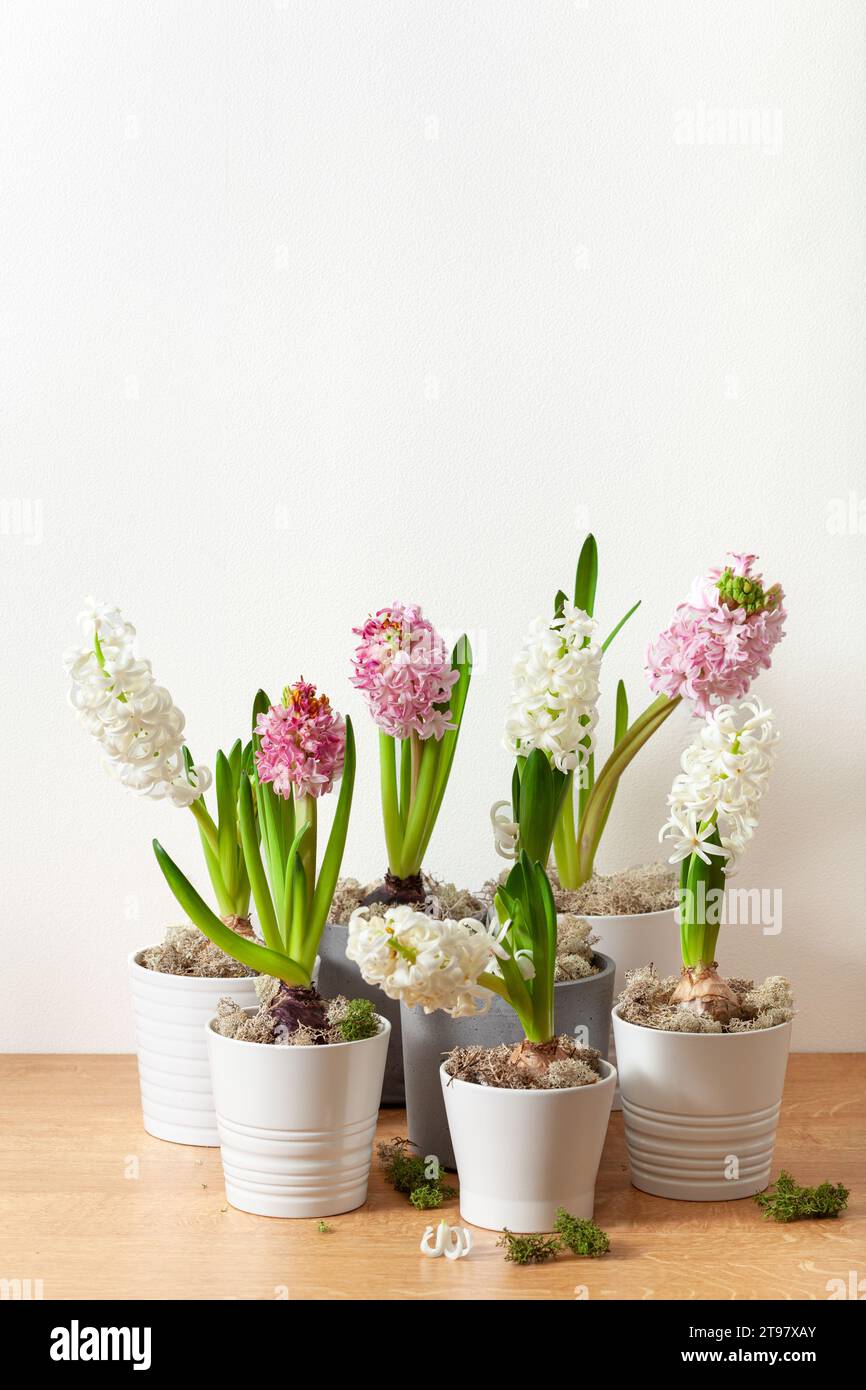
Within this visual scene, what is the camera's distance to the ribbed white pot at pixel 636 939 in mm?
1345

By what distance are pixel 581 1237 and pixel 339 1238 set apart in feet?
0.63

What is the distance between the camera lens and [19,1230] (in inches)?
41.6

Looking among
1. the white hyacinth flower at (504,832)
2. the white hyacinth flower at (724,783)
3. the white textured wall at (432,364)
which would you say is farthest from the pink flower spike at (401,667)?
the white textured wall at (432,364)

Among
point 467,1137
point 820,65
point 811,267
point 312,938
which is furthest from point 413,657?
point 820,65

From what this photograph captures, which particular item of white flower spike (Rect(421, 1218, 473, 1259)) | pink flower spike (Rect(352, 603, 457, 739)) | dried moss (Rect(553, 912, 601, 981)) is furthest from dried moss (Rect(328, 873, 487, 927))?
white flower spike (Rect(421, 1218, 473, 1259))

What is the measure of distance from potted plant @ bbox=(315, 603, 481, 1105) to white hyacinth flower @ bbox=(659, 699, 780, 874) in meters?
0.23

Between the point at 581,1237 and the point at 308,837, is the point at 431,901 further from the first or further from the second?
the point at 581,1237

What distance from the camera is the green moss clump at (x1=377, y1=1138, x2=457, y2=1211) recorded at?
110cm

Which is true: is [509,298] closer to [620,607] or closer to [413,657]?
[620,607]

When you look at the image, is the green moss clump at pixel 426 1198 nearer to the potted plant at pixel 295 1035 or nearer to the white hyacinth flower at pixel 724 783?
the potted plant at pixel 295 1035

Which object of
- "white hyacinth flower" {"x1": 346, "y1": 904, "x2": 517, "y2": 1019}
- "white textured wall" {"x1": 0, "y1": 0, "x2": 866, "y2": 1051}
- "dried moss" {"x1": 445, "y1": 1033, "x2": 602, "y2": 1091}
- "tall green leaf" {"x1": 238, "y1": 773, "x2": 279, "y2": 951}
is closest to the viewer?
"white hyacinth flower" {"x1": 346, "y1": 904, "x2": 517, "y2": 1019}

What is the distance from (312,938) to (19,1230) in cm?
32

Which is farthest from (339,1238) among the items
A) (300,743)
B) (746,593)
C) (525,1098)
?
(746,593)

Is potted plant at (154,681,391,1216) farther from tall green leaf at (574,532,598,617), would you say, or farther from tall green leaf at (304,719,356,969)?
tall green leaf at (574,532,598,617)
